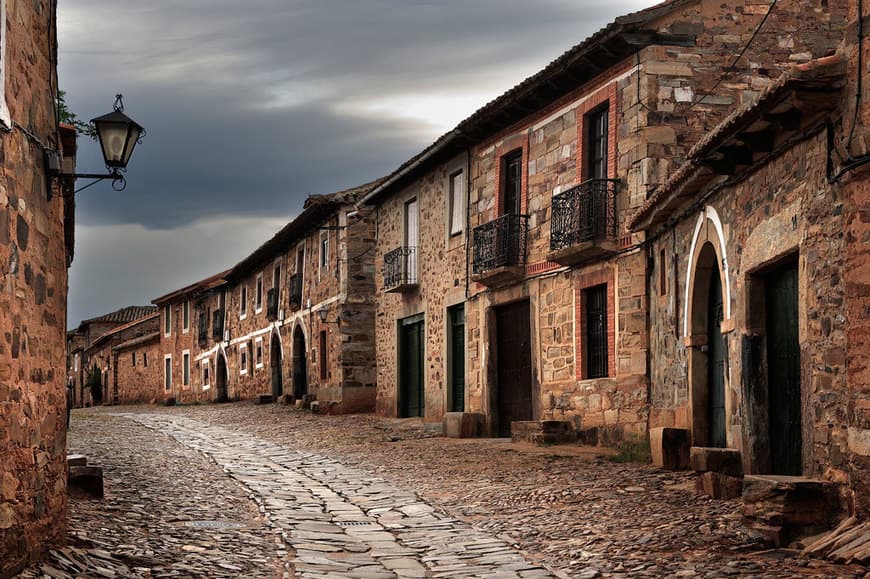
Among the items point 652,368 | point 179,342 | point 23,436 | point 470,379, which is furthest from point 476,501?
point 179,342

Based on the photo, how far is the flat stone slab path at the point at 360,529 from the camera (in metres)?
7.69

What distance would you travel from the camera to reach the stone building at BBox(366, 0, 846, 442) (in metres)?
14.9

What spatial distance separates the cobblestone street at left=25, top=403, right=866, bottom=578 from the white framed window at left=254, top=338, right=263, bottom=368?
1947 centimetres

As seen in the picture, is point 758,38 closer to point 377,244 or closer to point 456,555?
point 456,555

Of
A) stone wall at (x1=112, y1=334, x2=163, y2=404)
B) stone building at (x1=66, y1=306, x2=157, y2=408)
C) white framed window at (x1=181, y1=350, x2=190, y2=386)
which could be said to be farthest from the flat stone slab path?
stone building at (x1=66, y1=306, x2=157, y2=408)

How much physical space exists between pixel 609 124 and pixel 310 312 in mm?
16004

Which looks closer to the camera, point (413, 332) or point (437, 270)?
point (437, 270)

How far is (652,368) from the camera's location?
14.3 metres

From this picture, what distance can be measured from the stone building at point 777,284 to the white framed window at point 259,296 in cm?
2401

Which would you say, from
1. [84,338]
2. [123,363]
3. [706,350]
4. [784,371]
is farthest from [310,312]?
[84,338]

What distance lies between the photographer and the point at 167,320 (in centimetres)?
4794

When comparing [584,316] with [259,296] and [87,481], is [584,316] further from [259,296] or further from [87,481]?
[259,296]

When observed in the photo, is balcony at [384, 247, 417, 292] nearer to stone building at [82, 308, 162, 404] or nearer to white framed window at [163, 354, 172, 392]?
white framed window at [163, 354, 172, 392]

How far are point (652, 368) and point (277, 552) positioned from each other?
7406 millimetres
